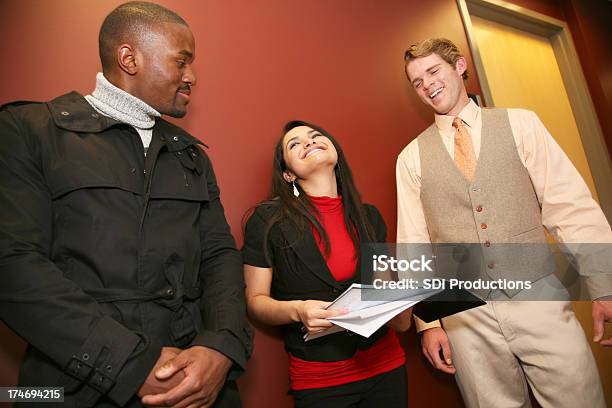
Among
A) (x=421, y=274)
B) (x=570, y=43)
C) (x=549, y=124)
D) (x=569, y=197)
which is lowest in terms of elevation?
(x=421, y=274)

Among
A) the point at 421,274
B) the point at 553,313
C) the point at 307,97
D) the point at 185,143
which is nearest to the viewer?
the point at 185,143

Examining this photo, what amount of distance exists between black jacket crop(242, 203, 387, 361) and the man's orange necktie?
0.53m

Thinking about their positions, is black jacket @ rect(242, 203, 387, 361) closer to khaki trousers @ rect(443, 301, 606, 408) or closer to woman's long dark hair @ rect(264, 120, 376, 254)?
woman's long dark hair @ rect(264, 120, 376, 254)

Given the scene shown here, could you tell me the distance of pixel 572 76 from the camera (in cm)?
339

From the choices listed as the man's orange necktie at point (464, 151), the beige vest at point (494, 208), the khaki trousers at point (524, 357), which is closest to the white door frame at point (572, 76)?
the man's orange necktie at point (464, 151)

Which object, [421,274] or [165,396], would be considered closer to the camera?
[165,396]

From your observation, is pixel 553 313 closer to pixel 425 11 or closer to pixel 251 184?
pixel 251 184

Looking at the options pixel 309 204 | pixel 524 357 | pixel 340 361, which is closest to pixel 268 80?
pixel 309 204

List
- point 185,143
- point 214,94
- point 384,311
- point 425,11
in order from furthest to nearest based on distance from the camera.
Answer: point 425,11 → point 214,94 → point 185,143 → point 384,311

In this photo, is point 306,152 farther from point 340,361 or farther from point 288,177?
point 340,361

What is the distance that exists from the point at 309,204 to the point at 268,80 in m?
0.66

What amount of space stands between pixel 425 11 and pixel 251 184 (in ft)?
5.82

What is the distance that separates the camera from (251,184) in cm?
177

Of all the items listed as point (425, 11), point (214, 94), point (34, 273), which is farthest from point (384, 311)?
point (425, 11)
